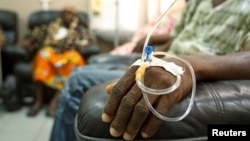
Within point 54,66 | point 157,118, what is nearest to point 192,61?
point 157,118

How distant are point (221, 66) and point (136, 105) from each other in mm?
242

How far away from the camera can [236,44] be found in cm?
94

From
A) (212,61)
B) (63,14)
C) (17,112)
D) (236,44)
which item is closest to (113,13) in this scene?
(63,14)

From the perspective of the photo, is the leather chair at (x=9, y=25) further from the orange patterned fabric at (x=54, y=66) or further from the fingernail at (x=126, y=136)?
the fingernail at (x=126, y=136)

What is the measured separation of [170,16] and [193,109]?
6.76 ft

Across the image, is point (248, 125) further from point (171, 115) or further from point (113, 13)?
point (113, 13)

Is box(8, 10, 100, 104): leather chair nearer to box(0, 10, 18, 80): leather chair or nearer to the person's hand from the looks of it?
box(0, 10, 18, 80): leather chair

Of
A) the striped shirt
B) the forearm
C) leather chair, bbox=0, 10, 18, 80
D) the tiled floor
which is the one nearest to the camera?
the forearm

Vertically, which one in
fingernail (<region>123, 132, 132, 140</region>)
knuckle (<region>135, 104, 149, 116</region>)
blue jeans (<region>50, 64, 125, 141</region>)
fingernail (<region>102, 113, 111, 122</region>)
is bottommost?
blue jeans (<region>50, 64, 125, 141</region>)

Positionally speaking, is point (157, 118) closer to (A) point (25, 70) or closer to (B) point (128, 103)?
(B) point (128, 103)

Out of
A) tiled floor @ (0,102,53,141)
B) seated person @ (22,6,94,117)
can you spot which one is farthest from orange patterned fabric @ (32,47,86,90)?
tiled floor @ (0,102,53,141)

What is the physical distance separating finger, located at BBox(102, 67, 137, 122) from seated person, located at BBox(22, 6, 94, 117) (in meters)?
1.90

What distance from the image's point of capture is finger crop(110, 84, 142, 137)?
544 millimetres

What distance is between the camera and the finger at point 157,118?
0.54 metres
